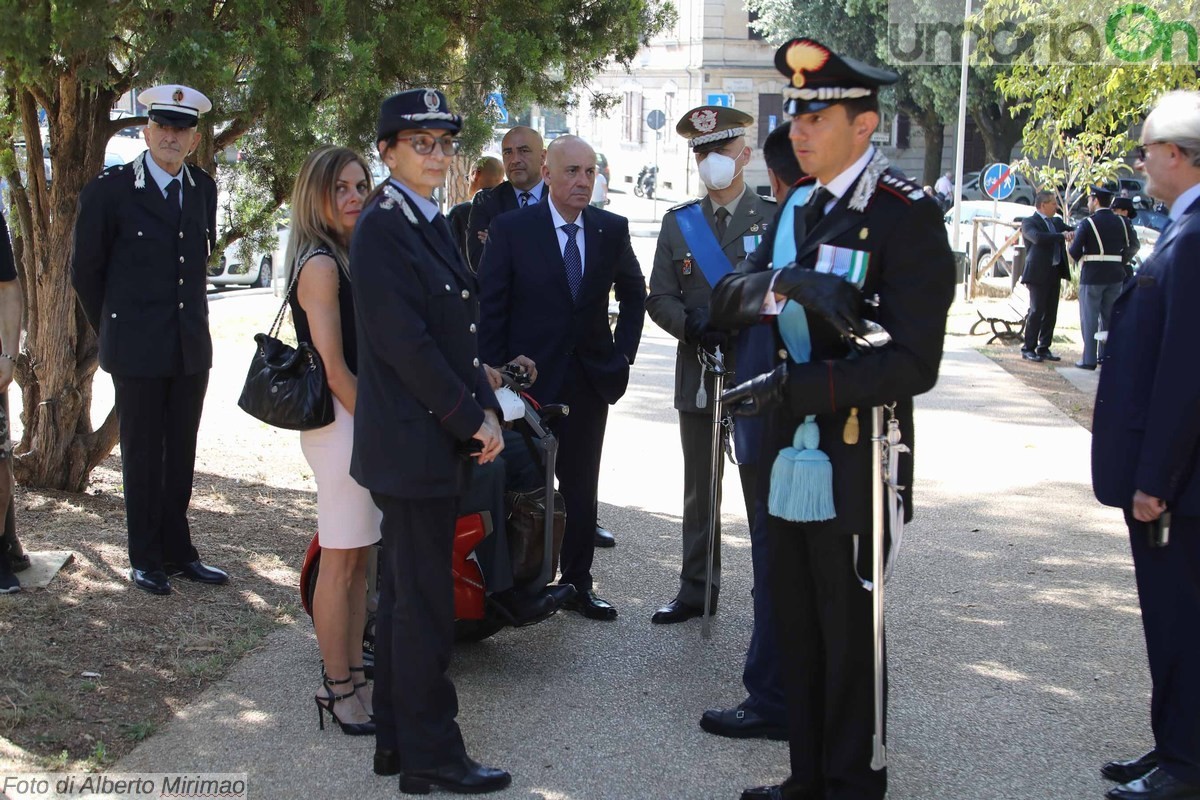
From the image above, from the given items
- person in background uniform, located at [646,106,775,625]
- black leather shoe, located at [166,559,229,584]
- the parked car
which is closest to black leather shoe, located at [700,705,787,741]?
person in background uniform, located at [646,106,775,625]

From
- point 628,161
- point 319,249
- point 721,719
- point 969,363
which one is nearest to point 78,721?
point 319,249

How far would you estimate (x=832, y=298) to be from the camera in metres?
3.19

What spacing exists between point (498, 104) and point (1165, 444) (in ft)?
12.5

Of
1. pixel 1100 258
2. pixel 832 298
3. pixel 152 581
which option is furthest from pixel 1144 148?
pixel 1100 258

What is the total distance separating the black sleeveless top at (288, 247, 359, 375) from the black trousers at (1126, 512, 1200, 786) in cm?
255

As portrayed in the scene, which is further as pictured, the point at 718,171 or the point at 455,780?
the point at 718,171

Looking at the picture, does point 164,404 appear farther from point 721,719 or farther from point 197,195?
point 721,719

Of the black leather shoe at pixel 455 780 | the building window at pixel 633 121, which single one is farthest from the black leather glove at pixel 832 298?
the building window at pixel 633 121

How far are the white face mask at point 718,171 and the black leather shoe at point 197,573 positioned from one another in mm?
2790

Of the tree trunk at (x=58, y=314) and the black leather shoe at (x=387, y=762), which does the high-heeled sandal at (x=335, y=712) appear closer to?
the black leather shoe at (x=387, y=762)

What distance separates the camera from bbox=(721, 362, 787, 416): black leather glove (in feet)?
11.0

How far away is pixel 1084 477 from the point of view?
328 inches

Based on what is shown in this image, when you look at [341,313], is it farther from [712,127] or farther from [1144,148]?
[1144,148]

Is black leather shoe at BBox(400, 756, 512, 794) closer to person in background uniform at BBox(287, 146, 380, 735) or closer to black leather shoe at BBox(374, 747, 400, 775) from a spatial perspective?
black leather shoe at BBox(374, 747, 400, 775)
